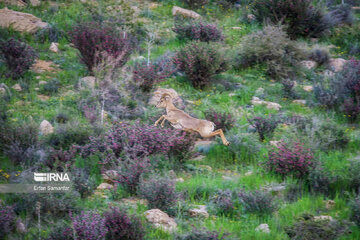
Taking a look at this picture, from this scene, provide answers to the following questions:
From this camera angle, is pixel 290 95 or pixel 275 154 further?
pixel 290 95

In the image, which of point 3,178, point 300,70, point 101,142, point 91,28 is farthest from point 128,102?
point 300,70

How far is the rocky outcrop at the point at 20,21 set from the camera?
11992 mm

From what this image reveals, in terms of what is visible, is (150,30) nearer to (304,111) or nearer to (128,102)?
(128,102)

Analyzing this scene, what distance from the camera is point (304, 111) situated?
9719 millimetres

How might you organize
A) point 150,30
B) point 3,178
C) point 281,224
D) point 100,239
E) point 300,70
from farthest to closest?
point 150,30, point 300,70, point 3,178, point 281,224, point 100,239

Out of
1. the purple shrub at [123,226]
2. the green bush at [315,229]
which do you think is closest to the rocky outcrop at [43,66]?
the purple shrub at [123,226]

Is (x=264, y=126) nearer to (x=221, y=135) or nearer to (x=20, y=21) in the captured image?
(x=221, y=135)

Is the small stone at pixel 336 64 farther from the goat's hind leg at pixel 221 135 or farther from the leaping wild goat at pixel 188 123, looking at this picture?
the leaping wild goat at pixel 188 123

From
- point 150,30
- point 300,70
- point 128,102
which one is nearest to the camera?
point 128,102

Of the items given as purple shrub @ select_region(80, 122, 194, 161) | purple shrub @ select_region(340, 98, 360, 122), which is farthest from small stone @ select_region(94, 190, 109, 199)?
purple shrub @ select_region(340, 98, 360, 122)

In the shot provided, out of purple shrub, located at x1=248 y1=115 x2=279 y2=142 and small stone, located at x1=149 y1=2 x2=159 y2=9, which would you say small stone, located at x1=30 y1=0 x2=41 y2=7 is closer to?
small stone, located at x1=149 y1=2 x2=159 y2=9

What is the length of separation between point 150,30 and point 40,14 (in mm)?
3521

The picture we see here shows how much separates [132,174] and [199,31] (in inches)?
292

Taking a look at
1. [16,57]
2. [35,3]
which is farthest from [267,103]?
[35,3]
